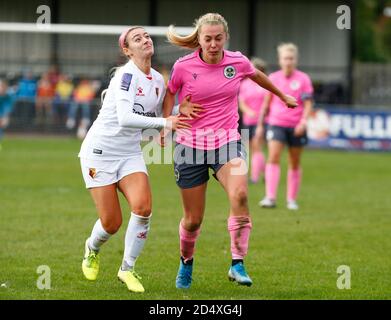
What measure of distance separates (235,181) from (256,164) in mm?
9882

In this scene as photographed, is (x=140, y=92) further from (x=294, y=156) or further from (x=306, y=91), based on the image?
(x=294, y=156)

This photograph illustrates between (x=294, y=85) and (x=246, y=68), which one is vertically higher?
(x=246, y=68)

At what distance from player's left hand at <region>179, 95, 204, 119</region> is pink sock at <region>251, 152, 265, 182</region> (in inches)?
383

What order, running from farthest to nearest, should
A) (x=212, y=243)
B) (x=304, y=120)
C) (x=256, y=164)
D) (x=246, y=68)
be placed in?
(x=256, y=164), (x=304, y=120), (x=212, y=243), (x=246, y=68)

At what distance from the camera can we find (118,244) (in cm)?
1078

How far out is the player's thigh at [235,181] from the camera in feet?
26.2

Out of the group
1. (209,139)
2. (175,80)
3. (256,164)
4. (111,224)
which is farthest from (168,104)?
(256,164)

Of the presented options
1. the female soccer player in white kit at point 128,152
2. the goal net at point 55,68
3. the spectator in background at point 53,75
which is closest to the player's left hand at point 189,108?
the female soccer player in white kit at point 128,152

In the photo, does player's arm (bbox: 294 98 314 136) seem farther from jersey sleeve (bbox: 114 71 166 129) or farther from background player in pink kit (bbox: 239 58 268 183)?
jersey sleeve (bbox: 114 71 166 129)

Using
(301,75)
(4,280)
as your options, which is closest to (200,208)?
(4,280)

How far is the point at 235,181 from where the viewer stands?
802cm

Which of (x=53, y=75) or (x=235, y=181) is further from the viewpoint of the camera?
(x=53, y=75)

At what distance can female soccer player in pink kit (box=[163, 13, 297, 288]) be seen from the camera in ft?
26.3
